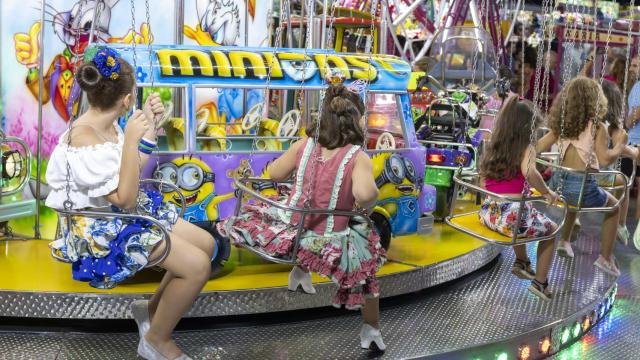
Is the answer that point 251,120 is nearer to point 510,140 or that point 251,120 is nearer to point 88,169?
point 510,140

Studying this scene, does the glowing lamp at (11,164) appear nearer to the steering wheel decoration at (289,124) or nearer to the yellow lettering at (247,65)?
the yellow lettering at (247,65)

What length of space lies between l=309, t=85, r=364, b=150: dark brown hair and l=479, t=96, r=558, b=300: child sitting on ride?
3.75 feet

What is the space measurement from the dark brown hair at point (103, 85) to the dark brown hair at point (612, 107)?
4.02 meters

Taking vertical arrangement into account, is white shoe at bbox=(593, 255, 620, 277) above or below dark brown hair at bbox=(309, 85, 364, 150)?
below

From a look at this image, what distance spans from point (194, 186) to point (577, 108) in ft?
8.60

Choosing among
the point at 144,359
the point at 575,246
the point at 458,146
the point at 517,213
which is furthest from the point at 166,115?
the point at 575,246

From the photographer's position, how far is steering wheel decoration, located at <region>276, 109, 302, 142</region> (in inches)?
247

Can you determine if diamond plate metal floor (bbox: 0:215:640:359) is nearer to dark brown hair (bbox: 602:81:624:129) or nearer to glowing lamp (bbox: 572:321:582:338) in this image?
glowing lamp (bbox: 572:321:582:338)

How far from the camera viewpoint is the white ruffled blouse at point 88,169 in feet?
11.9

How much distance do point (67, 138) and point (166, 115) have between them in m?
1.89

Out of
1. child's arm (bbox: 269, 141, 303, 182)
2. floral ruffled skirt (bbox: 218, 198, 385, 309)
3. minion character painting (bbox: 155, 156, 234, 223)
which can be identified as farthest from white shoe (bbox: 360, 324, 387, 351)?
minion character painting (bbox: 155, 156, 234, 223)

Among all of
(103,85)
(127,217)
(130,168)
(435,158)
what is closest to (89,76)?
(103,85)

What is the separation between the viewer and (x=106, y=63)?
3.65 meters

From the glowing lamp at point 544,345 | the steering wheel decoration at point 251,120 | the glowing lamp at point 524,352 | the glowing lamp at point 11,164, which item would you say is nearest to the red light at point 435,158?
the steering wheel decoration at point 251,120
